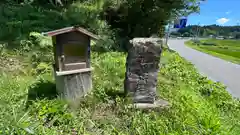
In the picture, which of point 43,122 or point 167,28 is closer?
point 43,122

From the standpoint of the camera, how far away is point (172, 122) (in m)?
3.03

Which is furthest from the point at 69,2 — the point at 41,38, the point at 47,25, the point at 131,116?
the point at 131,116

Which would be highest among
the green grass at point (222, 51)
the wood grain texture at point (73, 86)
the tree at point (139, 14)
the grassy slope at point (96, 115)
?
the tree at point (139, 14)

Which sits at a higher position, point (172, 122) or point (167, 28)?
point (167, 28)

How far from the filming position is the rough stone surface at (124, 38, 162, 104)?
3.25 meters

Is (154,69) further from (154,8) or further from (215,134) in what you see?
(154,8)

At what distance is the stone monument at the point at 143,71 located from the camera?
3.25 meters

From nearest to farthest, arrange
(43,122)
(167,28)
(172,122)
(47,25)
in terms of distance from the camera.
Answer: (43,122)
(172,122)
(47,25)
(167,28)

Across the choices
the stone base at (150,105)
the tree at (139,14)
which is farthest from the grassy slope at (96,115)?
the tree at (139,14)

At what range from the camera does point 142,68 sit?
336cm

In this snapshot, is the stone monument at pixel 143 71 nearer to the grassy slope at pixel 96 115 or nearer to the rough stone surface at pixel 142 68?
the rough stone surface at pixel 142 68

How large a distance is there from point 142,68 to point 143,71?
62mm

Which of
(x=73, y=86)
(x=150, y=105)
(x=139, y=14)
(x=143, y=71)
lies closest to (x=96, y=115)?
(x=73, y=86)

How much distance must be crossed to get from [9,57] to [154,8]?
24.0ft
